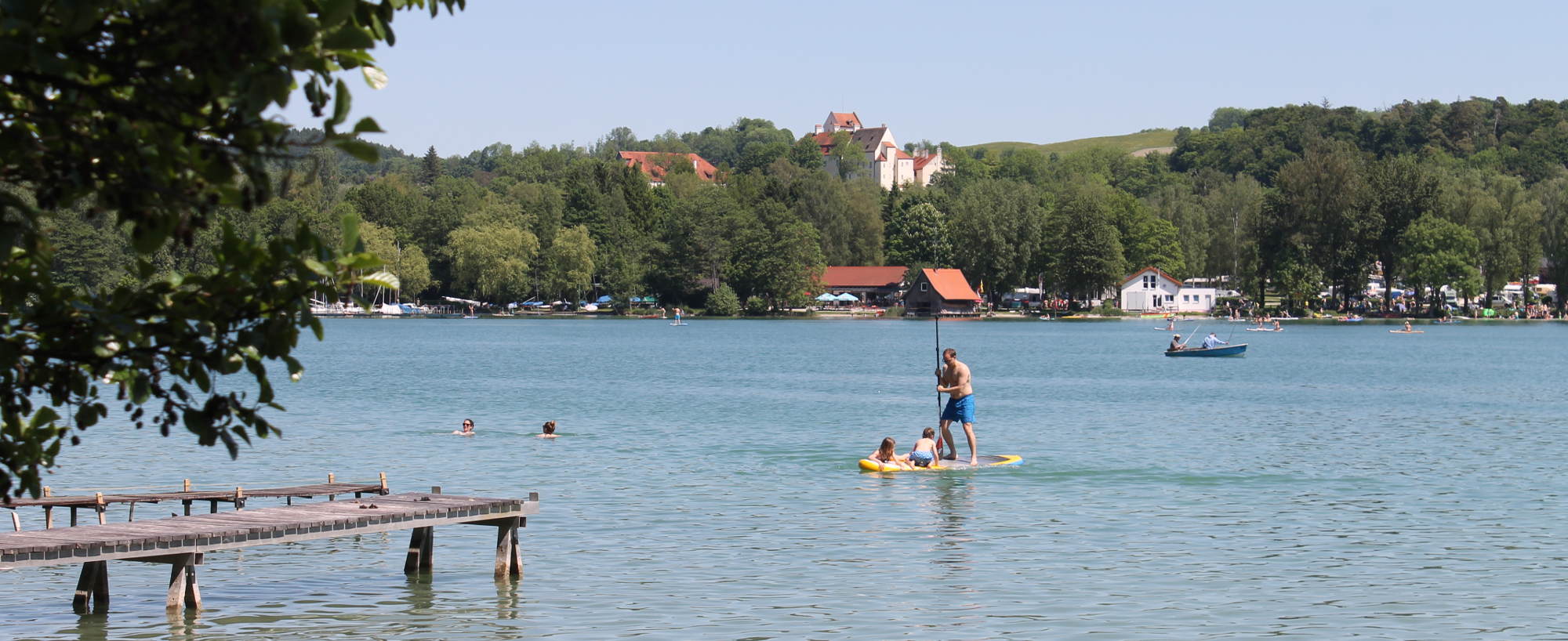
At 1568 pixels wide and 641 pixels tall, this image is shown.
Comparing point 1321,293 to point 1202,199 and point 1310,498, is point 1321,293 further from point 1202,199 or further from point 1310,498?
point 1310,498

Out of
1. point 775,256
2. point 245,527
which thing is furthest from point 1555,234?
point 245,527

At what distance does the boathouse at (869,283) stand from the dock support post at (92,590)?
13697 cm

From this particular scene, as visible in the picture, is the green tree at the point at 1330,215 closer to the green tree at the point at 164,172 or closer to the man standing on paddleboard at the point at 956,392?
the man standing on paddleboard at the point at 956,392

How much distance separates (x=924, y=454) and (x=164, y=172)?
2097cm

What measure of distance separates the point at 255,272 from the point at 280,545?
14011 mm

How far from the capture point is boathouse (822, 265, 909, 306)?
152 meters

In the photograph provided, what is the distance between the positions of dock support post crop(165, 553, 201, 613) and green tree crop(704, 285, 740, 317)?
124 metres

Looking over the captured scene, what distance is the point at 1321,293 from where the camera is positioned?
142 meters

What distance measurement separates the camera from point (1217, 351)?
2921 inches

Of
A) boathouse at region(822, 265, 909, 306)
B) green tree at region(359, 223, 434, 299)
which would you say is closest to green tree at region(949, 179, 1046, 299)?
boathouse at region(822, 265, 909, 306)

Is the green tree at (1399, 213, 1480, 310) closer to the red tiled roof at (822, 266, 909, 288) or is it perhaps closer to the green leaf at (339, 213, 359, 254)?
the red tiled roof at (822, 266, 909, 288)

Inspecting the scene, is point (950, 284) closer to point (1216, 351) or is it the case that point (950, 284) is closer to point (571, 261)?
point (571, 261)

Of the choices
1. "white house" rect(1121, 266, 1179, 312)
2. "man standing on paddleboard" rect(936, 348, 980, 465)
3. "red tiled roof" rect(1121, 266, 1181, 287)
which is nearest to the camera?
"man standing on paddleboard" rect(936, 348, 980, 465)

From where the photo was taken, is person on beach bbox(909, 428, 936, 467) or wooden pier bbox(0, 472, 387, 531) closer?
wooden pier bbox(0, 472, 387, 531)
